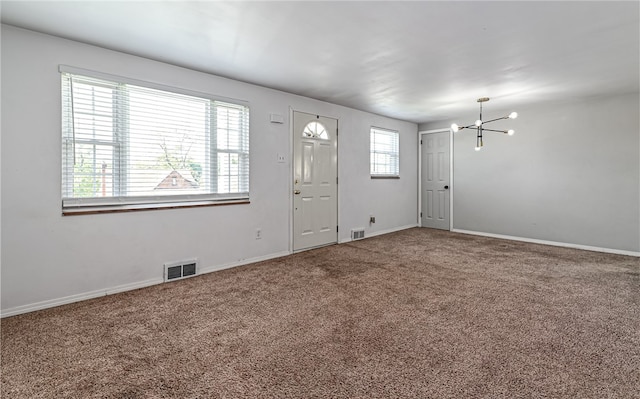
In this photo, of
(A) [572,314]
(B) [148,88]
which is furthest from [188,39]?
(A) [572,314]

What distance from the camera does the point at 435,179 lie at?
700cm

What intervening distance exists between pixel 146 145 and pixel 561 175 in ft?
20.6

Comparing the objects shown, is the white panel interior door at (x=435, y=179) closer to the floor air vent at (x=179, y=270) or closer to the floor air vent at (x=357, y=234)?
the floor air vent at (x=357, y=234)

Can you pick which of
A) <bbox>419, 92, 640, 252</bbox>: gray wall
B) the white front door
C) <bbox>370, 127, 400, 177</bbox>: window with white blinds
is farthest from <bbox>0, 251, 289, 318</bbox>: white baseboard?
<bbox>419, 92, 640, 252</bbox>: gray wall

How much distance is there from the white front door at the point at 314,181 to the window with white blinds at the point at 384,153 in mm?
1136

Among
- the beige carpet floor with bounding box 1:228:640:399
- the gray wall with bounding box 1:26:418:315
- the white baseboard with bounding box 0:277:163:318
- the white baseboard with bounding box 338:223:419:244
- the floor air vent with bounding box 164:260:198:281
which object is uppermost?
the gray wall with bounding box 1:26:418:315

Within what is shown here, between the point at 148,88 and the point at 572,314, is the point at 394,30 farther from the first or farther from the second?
the point at 572,314

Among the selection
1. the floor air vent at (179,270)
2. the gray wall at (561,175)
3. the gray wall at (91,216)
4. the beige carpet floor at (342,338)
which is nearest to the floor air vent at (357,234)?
the gray wall at (91,216)

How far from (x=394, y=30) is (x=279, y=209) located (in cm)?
283

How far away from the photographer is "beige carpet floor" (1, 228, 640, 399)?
1767mm

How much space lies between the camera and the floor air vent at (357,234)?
228 inches

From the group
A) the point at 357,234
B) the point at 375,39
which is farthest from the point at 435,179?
the point at 375,39

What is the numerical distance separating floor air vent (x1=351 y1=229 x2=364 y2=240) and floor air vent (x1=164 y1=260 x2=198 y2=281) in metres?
2.92

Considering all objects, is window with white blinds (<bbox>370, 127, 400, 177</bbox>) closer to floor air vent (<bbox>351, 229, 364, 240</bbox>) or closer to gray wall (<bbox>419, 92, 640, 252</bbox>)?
A: floor air vent (<bbox>351, 229, 364, 240</bbox>)
